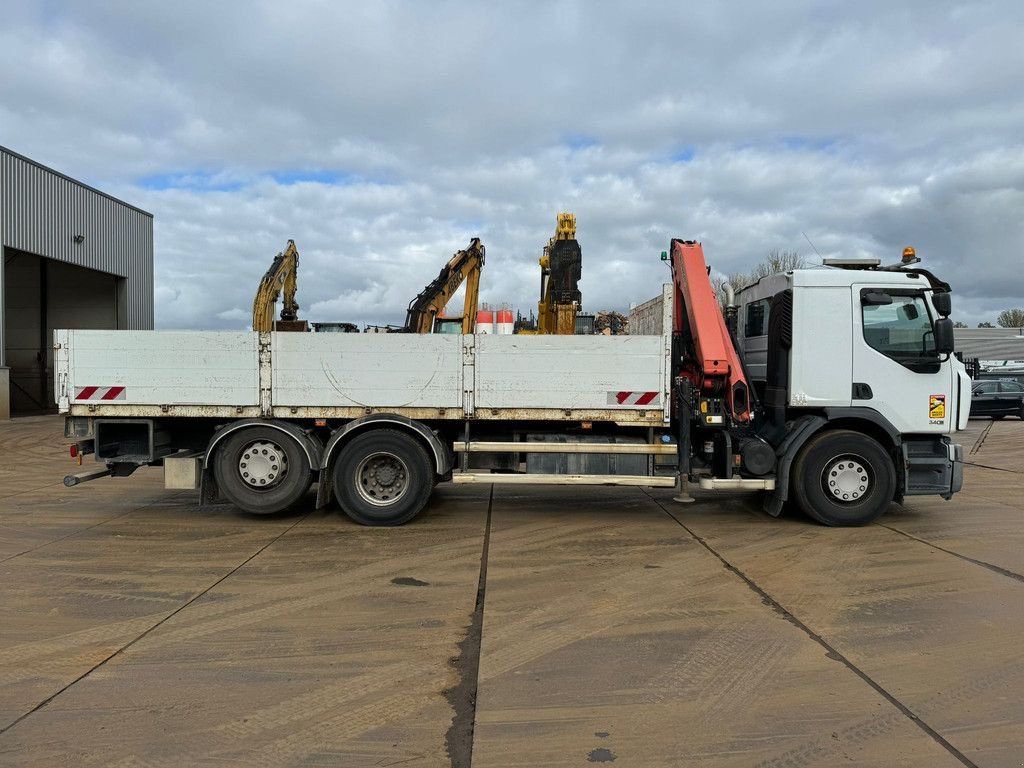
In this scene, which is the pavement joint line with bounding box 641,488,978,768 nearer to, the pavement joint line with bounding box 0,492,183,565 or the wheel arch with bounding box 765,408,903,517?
the wheel arch with bounding box 765,408,903,517

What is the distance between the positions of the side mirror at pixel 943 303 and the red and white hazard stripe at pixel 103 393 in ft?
28.1

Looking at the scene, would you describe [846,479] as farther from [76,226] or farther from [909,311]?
[76,226]

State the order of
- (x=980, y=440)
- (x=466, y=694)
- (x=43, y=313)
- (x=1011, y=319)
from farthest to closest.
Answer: (x=1011, y=319)
(x=43, y=313)
(x=980, y=440)
(x=466, y=694)

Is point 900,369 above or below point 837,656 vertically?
above

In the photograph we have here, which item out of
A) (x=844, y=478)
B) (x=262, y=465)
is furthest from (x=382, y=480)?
(x=844, y=478)

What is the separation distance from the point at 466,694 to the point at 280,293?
8392 millimetres

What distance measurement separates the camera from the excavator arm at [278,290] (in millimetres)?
10305

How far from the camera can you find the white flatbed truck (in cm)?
763

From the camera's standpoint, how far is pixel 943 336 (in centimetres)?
745

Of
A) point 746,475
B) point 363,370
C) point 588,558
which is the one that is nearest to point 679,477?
point 746,475

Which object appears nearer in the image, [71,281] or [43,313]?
[43,313]

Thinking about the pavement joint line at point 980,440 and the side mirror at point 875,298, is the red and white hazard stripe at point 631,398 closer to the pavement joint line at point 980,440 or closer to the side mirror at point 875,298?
the side mirror at point 875,298

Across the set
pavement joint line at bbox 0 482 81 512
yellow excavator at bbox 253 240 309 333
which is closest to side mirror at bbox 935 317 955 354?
yellow excavator at bbox 253 240 309 333

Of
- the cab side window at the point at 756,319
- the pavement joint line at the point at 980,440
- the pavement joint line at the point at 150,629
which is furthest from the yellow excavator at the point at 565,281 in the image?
the pavement joint line at the point at 980,440
